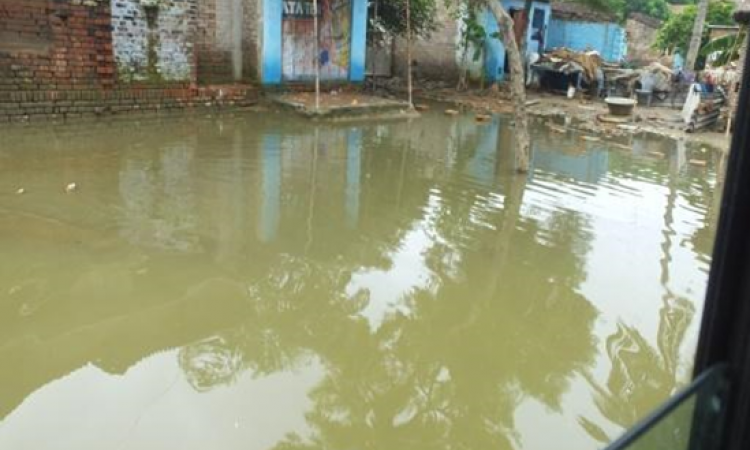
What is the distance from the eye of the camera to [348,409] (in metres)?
3.59

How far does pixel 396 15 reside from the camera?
53.2ft

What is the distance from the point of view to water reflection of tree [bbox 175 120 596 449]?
3518 mm

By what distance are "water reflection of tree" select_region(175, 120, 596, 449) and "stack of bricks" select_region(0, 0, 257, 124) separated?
6736mm

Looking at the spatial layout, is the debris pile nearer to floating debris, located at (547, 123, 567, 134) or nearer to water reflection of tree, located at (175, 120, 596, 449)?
floating debris, located at (547, 123, 567, 134)

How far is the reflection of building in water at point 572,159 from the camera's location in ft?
30.3

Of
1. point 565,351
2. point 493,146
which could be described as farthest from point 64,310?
point 493,146

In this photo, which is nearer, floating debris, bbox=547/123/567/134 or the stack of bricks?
the stack of bricks

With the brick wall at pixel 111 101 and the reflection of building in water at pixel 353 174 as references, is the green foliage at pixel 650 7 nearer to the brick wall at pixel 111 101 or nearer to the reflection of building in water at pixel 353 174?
the brick wall at pixel 111 101

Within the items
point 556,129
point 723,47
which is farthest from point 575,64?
point 556,129

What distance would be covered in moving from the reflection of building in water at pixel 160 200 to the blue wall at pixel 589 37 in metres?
16.8

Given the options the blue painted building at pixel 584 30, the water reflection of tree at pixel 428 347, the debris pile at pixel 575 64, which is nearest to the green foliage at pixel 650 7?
the blue painted building at pixel 584 30

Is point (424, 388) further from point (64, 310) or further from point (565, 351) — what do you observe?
point (64, 310)

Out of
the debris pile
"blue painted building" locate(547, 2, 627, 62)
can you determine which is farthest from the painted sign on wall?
"blue painted building" locate(547, 2, 627, 62)

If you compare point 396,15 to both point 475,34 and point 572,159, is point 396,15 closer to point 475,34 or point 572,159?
point 475,34
